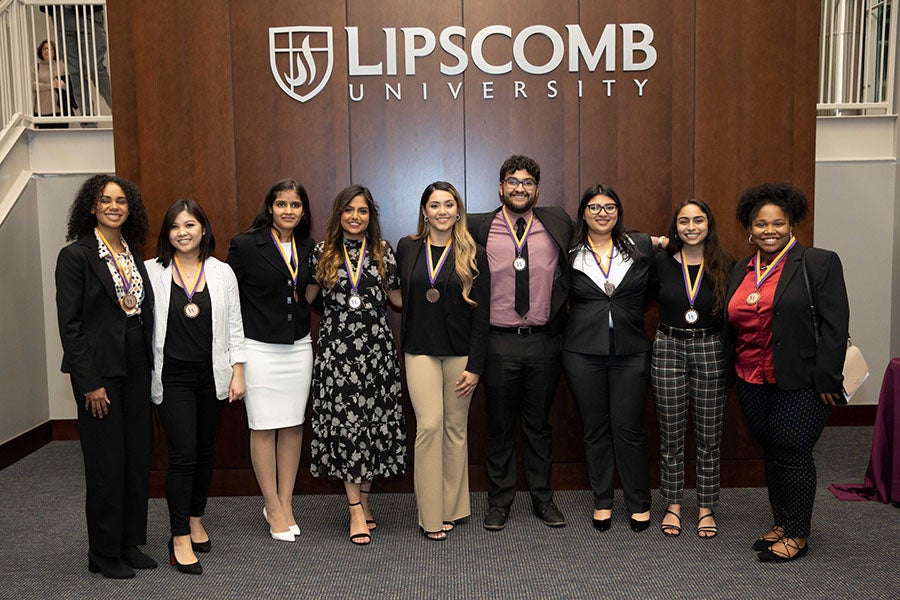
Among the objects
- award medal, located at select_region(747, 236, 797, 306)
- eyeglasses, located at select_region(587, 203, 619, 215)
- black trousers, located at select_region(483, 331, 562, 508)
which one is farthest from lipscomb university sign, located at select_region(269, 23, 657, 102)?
black trousers, located at select_region(483, 331, 562, 508)

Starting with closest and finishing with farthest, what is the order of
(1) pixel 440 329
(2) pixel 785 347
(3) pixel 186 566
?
1. (2) pixel 785 347
2. (3) pixel 186 566
3. (1) pixel 440 329

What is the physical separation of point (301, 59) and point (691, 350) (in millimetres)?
2832

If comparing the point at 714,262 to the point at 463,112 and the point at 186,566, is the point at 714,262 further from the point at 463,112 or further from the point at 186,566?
the point at 186,566

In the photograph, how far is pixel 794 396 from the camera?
3.37 m

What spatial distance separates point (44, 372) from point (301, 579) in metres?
3.86

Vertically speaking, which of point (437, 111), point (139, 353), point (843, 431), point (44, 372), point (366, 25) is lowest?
point (843, 431)

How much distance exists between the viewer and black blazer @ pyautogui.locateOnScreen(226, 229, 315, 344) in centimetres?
369

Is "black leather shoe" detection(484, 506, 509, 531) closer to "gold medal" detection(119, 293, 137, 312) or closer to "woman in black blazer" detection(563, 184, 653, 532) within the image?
"woman in black blazer" detection(563, 184, 653, 532)

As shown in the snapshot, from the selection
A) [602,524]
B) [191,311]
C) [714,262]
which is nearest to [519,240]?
[714,262]

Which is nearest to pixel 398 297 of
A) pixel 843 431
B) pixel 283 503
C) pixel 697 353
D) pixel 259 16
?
pixel 283 503

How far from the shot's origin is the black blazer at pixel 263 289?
369 centimetres

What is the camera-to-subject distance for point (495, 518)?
3.95 metres

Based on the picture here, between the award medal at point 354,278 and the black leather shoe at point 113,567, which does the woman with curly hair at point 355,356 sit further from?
the black leather shoe at point 113,567

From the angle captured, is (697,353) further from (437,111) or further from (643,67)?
(437,111)
